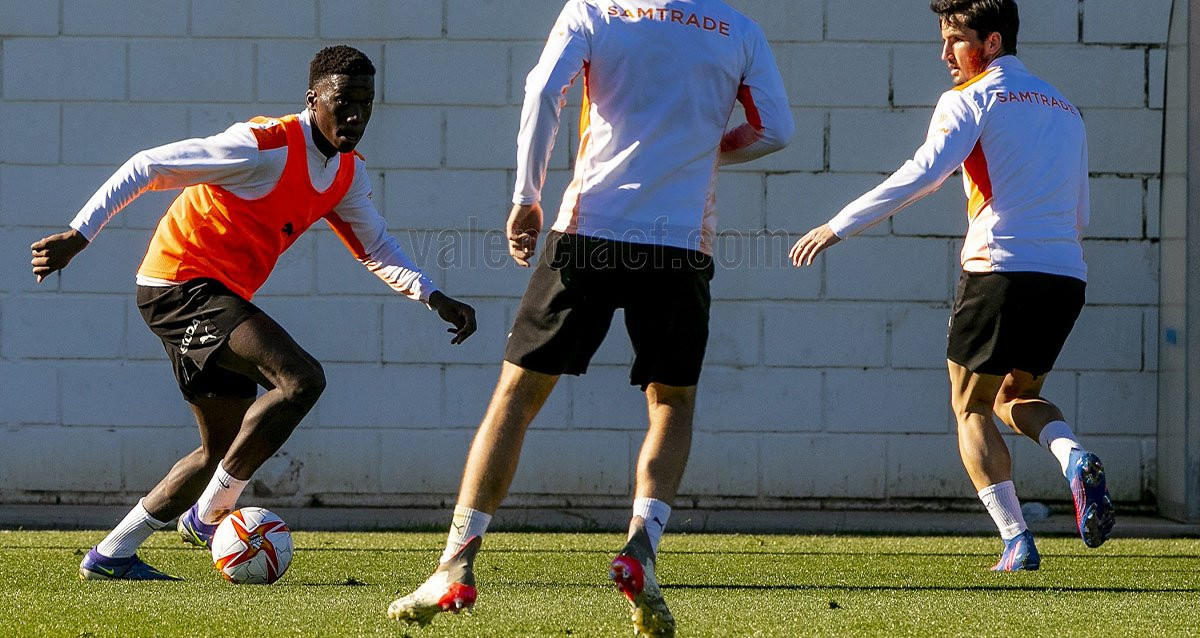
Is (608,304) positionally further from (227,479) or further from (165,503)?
(165,503)

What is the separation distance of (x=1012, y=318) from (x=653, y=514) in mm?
Answer: 1707

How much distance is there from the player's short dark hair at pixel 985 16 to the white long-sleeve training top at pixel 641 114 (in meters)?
1.47

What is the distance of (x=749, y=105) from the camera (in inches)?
142

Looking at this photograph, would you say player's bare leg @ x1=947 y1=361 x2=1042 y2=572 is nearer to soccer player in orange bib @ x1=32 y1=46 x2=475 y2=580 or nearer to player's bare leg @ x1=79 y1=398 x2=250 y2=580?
soccer player in orange bib @ x1=32 y1=46 x2=475 y2=580

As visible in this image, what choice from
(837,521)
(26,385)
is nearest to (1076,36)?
(837,521)

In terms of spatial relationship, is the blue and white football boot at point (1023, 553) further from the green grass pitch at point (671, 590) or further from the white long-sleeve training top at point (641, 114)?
the white long-sleeve training top at point (641, 114)

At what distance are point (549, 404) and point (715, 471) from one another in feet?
2.76

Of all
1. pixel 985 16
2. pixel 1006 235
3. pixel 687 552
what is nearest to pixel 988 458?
pixel 1006 235

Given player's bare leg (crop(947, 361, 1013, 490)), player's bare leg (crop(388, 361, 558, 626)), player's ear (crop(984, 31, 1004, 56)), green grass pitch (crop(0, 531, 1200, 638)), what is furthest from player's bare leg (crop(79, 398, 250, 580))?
player's ear (crop(984, 31, 1004, 56))

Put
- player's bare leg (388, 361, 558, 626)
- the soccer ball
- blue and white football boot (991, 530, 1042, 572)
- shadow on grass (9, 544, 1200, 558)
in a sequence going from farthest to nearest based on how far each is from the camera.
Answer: shadow on grass (9, 544, 1200, 558) → blue and white football boot (991, 530, 1042, 572) → the soccer ball → player's bare leg (388, 361, 558, 626)

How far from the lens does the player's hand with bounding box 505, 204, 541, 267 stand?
339 cm

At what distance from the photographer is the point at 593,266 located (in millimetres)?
3418

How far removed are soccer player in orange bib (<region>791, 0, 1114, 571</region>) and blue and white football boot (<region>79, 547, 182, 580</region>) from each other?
2460 millimetres

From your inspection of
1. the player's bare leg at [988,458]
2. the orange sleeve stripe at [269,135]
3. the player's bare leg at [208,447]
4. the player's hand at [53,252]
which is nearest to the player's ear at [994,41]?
the player's bare leg at [988,458]
